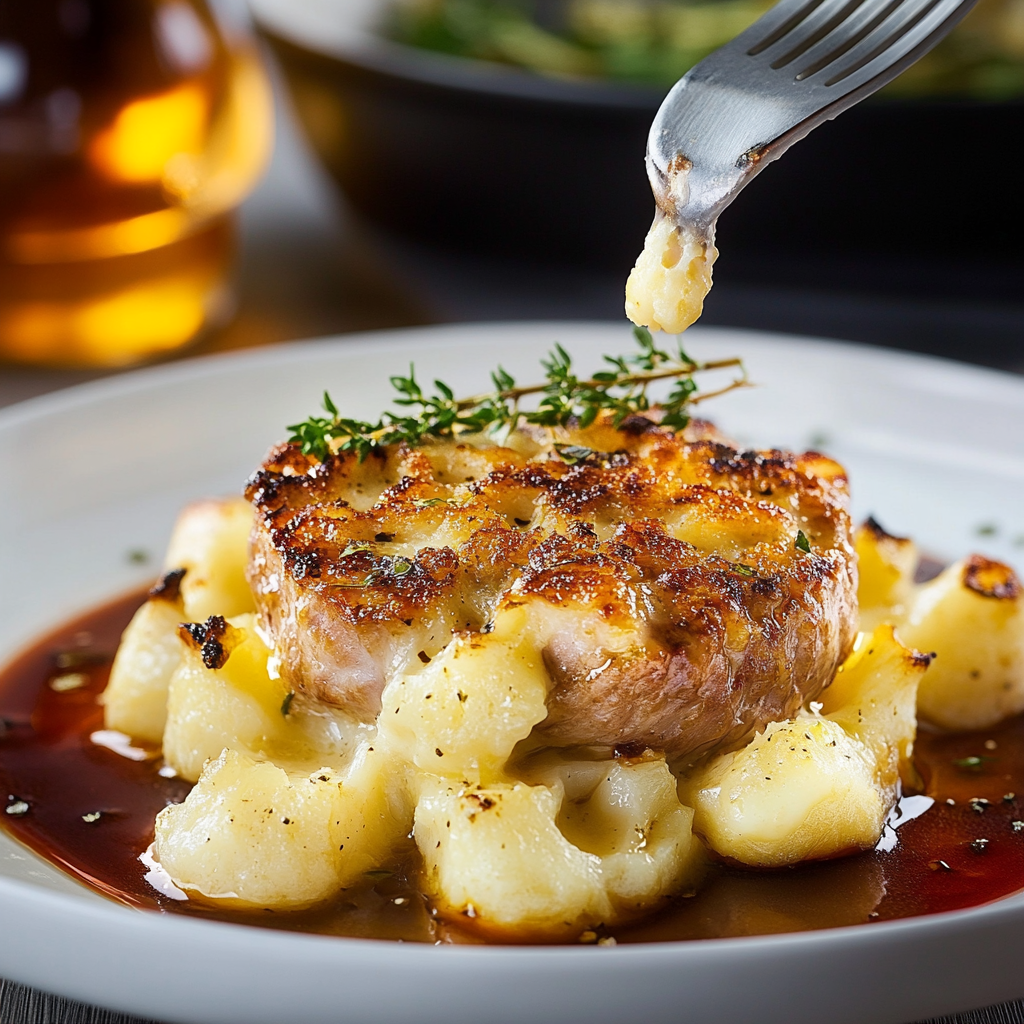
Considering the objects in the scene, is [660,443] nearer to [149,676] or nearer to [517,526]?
[517,526]

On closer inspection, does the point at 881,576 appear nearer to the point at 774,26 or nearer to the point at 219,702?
the point at 774,26

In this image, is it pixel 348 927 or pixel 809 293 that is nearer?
pixel 348 927

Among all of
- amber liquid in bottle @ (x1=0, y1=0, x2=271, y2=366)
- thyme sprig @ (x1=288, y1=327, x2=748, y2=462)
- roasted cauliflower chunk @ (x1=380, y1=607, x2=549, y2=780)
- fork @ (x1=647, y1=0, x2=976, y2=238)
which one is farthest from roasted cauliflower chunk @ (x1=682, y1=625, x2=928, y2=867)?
amber liquid in bottle @ (x1=0, y1=0, x2=271, y2=366)

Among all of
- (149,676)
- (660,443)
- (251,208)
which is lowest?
(251,208)

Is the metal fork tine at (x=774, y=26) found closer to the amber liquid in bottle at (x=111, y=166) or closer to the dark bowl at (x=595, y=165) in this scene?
the dark bowl at (x=595, y=165)

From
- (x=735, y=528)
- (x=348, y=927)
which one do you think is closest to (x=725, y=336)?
(x=735, y=528)

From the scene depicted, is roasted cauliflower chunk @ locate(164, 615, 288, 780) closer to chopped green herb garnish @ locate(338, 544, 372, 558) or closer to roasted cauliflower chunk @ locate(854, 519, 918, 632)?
chopped green herb garnish @ locate(338, 544, 372, 558)

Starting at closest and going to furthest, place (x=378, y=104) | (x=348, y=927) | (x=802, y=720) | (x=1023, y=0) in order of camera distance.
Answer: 1. (x=348, y=927)
2. (x=802, y=720)
3. (x=378, y=104)
4. (x=1023, y=0)
